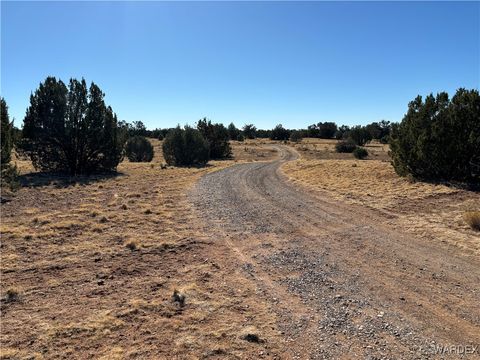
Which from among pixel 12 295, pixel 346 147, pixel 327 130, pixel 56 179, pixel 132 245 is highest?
pixel 327 130

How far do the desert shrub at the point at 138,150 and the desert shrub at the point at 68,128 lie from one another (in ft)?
62.7

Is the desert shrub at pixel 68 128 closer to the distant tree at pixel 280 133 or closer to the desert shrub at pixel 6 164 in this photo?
the desert shrub at pixel 6 164

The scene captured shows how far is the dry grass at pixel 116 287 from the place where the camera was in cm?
520

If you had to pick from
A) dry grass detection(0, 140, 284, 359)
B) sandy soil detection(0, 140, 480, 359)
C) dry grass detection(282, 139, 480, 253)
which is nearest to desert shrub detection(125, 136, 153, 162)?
dry grass detection(282, 139, 480, 253)

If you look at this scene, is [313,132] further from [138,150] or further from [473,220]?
[473,220]

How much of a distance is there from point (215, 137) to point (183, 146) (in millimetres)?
12990

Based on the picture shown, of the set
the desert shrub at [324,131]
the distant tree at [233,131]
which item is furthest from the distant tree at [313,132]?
the distant tree at [233,131]

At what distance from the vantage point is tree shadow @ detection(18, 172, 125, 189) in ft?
67.1

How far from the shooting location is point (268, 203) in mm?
15711

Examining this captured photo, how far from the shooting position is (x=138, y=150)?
46188mm

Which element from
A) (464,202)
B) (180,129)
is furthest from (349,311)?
(180,129)

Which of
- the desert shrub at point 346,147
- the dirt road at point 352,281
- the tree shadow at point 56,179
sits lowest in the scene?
the dirt road at point 352,281

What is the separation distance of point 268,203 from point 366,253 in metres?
7.15

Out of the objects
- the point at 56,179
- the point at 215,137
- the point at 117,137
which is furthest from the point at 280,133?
the point at 56,179
